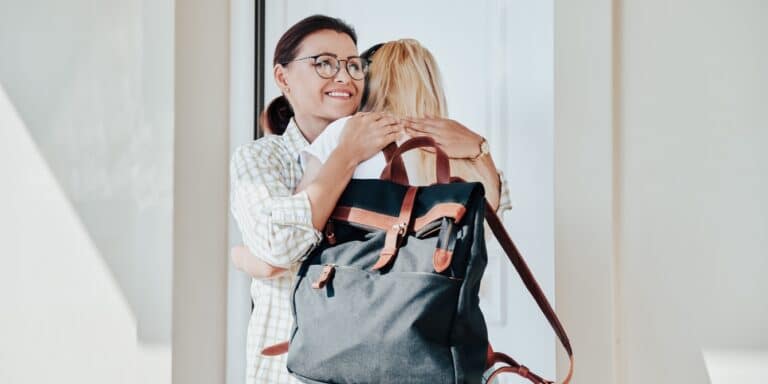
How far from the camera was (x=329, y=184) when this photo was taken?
125cm

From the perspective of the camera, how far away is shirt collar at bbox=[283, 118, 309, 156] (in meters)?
1.39

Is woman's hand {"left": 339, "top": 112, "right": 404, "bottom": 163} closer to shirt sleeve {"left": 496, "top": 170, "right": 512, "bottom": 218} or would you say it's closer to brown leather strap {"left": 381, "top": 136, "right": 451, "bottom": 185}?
brown leather strap {"left": 381, "top": 136, "right": 451, "bottom": 185}

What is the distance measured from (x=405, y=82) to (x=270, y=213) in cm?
43

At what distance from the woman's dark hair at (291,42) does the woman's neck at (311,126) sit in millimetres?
77

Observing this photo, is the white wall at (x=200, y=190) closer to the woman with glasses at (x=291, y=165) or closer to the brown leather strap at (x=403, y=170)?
the woman with glasses at (x=291, y=165)

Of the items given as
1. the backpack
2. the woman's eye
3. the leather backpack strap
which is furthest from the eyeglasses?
the leather backpack strap

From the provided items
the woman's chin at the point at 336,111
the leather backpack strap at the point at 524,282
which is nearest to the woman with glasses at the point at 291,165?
the woman's chin at the point at 336,111
